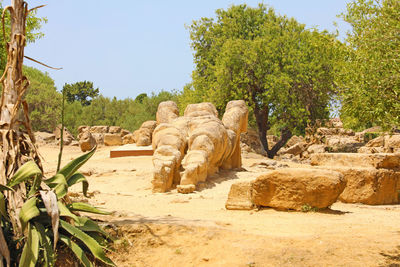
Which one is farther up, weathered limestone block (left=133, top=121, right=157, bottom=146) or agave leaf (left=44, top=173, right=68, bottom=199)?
weathered limestone block (left=133, top=121, right=157, bottom=146)

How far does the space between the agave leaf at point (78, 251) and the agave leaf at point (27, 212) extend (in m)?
0.37

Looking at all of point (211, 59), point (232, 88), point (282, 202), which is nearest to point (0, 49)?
point (282, 202)

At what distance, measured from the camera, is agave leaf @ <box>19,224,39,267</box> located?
3494 millimetres

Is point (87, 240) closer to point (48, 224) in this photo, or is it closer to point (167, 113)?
point (48, 224)

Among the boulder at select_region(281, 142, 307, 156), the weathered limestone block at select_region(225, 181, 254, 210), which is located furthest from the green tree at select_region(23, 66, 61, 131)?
the weathered limestone block at select_region(225, 181, 254, 210)

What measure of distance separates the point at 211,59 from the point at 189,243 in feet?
75.6

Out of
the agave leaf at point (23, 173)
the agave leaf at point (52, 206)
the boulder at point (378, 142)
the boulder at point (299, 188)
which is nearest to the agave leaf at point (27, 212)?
the agave leaf at point (52, 206)

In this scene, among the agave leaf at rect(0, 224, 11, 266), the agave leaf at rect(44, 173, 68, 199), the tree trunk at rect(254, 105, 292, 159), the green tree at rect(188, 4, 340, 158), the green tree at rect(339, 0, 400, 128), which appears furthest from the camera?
the tree trunk at rect(254, 105, 292, 159)

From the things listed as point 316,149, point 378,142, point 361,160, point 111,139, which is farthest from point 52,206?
point 111,139

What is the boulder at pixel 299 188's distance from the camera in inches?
250

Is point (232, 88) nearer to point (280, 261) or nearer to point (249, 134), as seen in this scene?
point (249, 134)

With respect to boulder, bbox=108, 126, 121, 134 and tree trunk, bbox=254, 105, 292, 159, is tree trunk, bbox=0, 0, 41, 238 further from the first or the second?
boulder, bbox=108, 126, 121, 134

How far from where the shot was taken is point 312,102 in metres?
22.7

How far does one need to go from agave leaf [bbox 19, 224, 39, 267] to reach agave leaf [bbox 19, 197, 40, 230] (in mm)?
98
